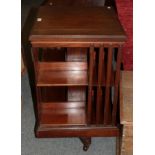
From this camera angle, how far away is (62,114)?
1414mm

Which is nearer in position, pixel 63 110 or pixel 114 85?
pixel 114 85

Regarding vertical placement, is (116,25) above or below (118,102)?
above

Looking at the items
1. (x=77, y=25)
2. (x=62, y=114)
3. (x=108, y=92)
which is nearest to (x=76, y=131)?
(x=62, y=114)

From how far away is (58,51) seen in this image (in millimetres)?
1928

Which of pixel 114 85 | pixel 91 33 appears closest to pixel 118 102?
pixel 114 85

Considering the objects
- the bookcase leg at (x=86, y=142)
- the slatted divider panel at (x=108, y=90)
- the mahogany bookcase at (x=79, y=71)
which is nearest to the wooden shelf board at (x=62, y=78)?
the mahogany bookcase at (x=79, y=71)

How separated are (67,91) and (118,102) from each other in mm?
318

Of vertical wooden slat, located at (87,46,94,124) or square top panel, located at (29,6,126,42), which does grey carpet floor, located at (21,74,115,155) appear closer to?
vertical wooden slat, located at (87,46,94,124)

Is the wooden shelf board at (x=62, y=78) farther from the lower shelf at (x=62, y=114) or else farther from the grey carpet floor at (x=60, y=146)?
the grey carpet floor at (x=60, y=146)

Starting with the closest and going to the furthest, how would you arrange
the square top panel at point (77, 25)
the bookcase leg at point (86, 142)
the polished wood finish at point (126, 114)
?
1. the square top panel at point (77, 25)
2. the polished wood finish at point (126, 114)
3. the bookcase leg at point (86, 142)

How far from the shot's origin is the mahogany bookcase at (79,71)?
1.16 m
